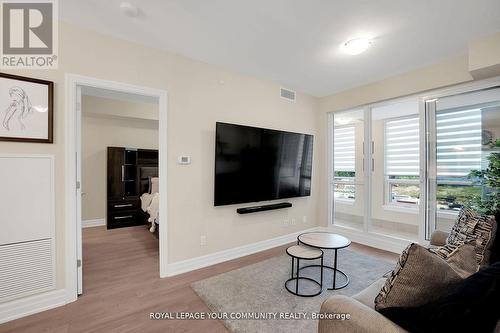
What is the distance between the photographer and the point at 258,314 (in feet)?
6.50

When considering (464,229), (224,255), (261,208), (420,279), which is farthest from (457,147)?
(224,255)

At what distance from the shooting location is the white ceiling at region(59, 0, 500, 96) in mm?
1955

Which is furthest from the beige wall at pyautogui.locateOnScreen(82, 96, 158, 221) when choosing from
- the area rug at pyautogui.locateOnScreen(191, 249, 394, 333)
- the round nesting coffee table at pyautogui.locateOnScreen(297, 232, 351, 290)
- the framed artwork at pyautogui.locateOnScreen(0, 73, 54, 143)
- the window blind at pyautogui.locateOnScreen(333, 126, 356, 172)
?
the round nesting coffee table at pyautogui.locateOnScreen(297, 232, 351, 290)

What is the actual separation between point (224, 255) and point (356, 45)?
10.5ft

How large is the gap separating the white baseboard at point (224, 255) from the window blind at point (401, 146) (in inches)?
97.9

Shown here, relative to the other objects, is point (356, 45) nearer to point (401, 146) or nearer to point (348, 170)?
point (348, 170)

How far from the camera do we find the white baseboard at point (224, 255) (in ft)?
9.05

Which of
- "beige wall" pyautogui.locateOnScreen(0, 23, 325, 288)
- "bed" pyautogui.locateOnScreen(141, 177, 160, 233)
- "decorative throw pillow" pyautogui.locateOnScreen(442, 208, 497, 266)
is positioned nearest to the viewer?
"decorative throw pillow" pyautogui.locateOnScreen(442, 208, 497, 266)

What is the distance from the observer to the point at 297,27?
226 centimetres

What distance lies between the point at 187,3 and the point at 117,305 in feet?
9.52

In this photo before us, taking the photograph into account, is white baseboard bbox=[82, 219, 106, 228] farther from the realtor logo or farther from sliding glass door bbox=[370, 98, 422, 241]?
sliding glass door bbox=[370, 98, 422, 241]

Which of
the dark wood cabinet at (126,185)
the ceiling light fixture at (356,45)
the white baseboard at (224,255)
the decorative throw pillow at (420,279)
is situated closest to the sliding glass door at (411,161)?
the white baseboard at (224,255)

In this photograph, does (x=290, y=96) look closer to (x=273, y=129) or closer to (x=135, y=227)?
(x=273, y=129)

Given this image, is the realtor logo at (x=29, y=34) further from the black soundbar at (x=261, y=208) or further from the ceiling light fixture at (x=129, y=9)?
the black soundbar at (x=261, y=208)
